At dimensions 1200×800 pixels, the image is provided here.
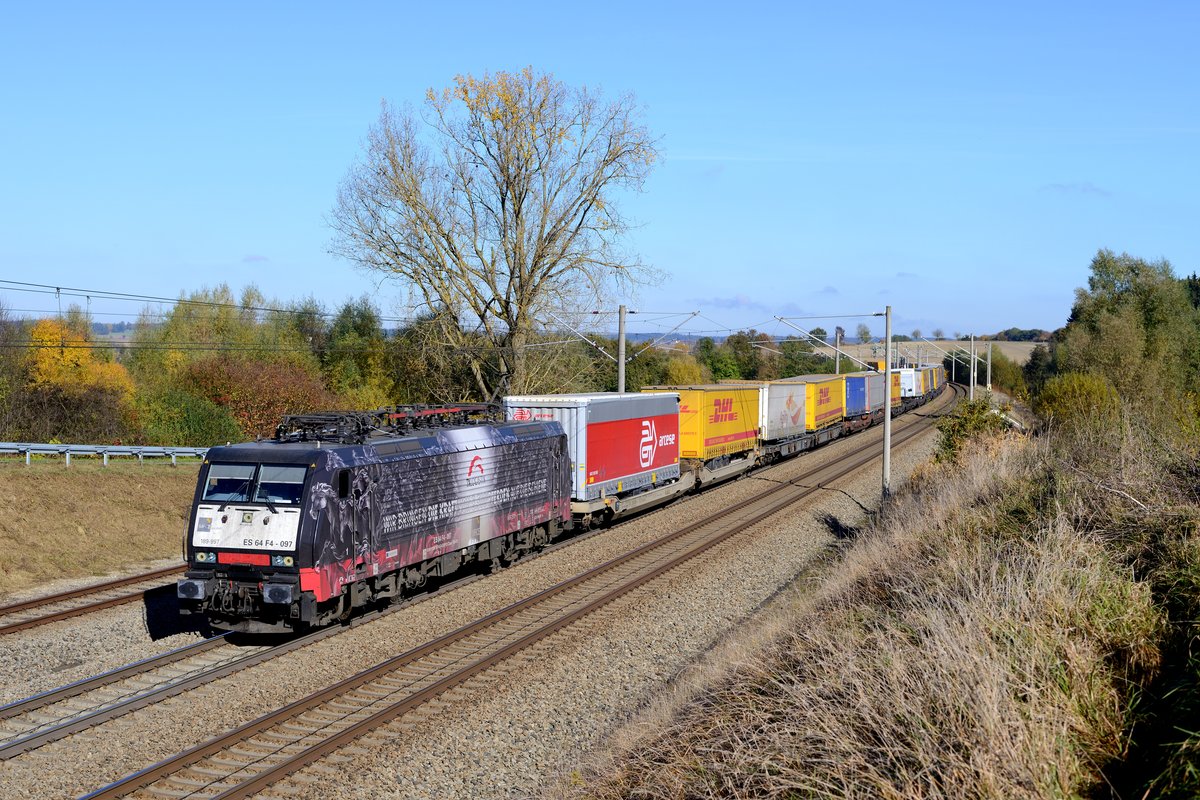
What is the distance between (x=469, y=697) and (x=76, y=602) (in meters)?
9.06

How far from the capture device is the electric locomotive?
42.6 feet

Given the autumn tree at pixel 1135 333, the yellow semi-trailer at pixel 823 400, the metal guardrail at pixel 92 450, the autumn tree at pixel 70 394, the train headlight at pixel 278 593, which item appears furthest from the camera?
the autumn tree at pixel 1135 333

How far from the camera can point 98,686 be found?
11.8 m


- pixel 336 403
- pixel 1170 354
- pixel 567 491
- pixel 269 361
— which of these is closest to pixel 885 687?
pixel 567 491

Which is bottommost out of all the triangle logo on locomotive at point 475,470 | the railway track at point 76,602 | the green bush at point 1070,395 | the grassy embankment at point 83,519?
the railway track at point 76,602

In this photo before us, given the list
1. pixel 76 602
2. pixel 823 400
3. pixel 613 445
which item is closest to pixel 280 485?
pixel 76 602

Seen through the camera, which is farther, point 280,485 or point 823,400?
point 823,400

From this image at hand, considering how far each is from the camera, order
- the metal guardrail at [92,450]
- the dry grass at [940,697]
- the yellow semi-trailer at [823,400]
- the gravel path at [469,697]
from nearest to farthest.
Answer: the dry grass at [940,697], the gravel path at [469,697], the metal guardrail at [92,450], the yellow semi-trailer at [823,400]

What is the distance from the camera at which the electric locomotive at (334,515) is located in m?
13.0

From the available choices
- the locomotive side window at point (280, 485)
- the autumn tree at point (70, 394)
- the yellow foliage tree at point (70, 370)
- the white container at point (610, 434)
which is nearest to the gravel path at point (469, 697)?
the locomotive side window at point (280, 485)

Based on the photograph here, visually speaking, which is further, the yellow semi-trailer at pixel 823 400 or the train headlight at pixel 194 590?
the yellow semi-trailer at pixel 823 400

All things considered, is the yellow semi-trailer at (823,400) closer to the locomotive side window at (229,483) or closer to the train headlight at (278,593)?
the locomotive side window at (229,483)

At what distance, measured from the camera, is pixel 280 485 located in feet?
43.3

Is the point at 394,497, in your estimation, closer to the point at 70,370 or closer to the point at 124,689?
the point at 124,689
